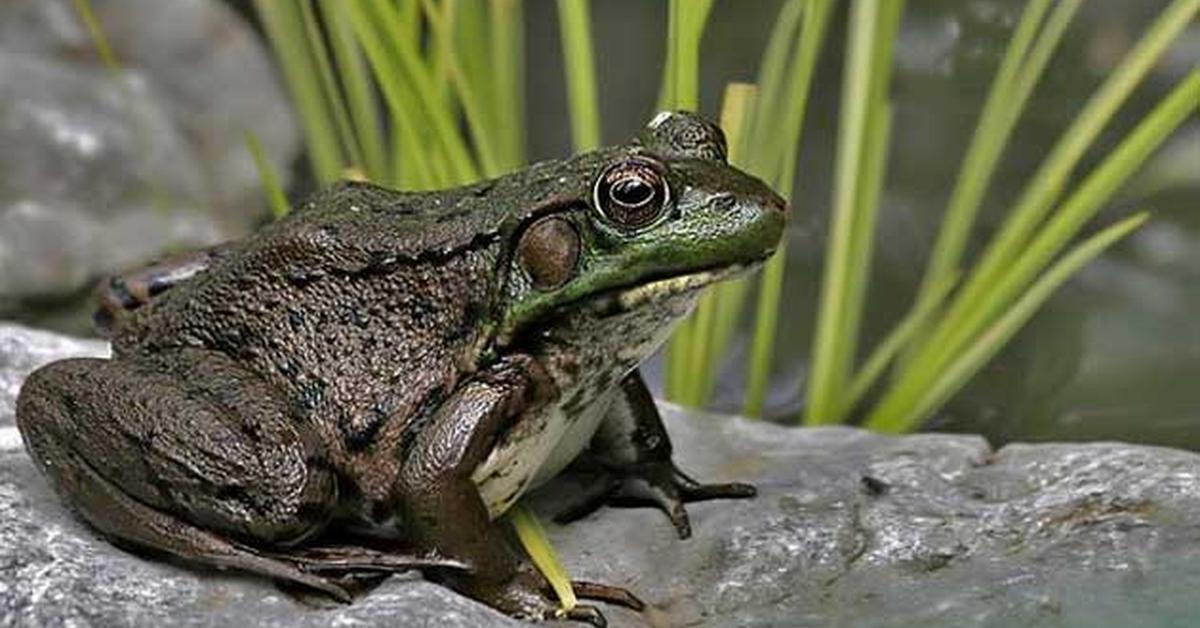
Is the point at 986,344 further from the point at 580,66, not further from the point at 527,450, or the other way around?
the point at 527,450

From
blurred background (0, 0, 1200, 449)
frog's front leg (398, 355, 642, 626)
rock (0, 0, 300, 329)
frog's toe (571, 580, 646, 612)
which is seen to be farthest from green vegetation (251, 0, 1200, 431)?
rock (0, 0, 300, 329)

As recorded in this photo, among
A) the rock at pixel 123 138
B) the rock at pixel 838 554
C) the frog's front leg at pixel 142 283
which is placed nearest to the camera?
the rock at pixel 838 554

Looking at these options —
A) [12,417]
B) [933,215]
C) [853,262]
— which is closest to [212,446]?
[12,417]

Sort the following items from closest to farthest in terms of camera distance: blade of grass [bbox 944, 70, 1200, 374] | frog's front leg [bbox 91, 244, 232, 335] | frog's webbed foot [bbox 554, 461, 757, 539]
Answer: frog's webbed foot [bbox 554, 461, 757, 539], frog's front leg [bbox 91, 244, 232, 335], blade of grass [bbox 944, 70, 1200, 374]

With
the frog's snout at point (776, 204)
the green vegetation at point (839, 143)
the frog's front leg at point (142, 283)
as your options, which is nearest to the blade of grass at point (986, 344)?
the green vegetation at point (839, 143)

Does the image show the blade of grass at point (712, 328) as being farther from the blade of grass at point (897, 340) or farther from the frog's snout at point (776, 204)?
the frog's snout at point (776, 204)

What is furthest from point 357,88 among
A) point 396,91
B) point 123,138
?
point 123,138

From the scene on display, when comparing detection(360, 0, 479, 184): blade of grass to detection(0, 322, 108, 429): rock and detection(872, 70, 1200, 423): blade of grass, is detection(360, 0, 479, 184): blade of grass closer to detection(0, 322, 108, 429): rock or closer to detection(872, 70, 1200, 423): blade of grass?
detection(0, 322, 108, 429): rock

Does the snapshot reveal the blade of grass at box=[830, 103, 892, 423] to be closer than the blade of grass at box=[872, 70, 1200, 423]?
No

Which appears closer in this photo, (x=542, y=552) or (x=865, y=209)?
(x=542, y=552)
